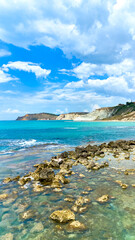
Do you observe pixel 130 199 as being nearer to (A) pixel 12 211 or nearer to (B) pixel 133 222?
(B) pixel 133 222

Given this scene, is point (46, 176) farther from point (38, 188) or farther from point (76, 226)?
point (76, 226)

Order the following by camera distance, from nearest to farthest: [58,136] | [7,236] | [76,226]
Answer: [7,236] < [76,226] < [58,136]

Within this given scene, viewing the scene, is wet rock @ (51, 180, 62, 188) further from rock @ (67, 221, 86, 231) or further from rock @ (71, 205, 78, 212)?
rock @ (67, 221, 86, 231)

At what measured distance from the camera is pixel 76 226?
296 inches

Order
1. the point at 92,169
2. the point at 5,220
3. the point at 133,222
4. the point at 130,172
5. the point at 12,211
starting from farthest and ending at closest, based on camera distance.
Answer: the point at 92,169
the point at 130,172
the point at 12,211
the point at 5,220
the point at 133,222

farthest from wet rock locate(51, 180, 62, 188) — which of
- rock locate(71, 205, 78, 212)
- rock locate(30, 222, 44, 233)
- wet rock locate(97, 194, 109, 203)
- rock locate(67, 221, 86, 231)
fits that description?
rock locate(67, 221, 86, 231)

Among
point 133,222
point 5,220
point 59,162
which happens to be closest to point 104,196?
point 133,222

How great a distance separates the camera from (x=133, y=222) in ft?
25.3

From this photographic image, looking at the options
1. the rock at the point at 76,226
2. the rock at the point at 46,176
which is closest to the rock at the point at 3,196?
the rock at the point at 46,176

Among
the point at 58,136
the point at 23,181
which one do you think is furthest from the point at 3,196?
the point at 58,136

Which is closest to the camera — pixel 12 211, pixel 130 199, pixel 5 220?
pixel 5 220

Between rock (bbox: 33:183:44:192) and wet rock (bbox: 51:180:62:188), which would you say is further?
wet rock (bbox: 51:180:62:188)

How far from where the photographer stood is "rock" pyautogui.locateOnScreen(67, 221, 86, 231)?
7.41 metres

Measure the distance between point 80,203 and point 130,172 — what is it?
8214mm
